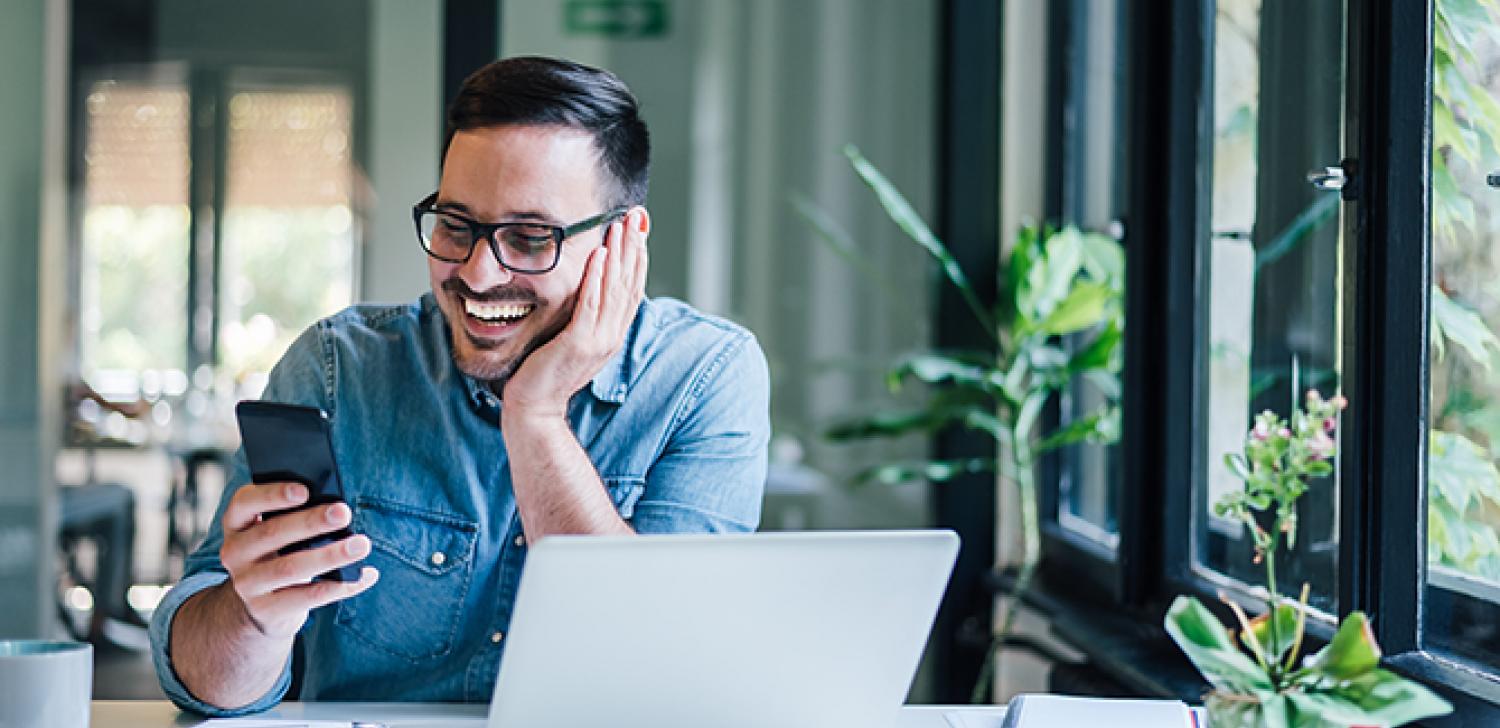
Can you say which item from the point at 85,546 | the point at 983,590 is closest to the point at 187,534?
the point at 85,546

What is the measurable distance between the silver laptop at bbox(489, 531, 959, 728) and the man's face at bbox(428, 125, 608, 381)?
2.01 feet

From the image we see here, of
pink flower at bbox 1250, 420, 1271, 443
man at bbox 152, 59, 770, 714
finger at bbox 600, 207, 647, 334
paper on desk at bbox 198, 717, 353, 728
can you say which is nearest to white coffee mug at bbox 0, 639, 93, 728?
paper on desk at bbox 198, 717, 353, 728

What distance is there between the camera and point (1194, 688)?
6.70ft

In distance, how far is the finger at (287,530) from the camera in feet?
4.09

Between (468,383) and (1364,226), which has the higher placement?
(1364,226)

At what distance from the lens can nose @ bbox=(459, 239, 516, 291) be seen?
5.28ft

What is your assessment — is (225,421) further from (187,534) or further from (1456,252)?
(1456,252)

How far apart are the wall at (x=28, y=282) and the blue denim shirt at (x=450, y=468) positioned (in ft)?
5.49

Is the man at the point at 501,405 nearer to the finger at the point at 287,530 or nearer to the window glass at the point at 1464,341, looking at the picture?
the finger at the point at 287,530

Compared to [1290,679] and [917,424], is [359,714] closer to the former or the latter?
[1290,679]

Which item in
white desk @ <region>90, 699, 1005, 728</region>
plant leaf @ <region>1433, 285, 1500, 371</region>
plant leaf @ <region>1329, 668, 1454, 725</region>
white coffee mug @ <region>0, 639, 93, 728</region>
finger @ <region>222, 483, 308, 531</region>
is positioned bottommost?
white desk @ <region>90, 699, 1005, 728</region>

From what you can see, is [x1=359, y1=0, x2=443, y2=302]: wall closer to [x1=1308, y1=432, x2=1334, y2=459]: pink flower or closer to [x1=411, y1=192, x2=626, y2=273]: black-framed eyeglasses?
[x1=411, y1=192, x2=626, y2=273]: black-framed eyeglasses

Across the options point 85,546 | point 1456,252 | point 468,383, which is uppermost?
point 1456,252

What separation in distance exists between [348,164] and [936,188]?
Answer: 50.8 inches
